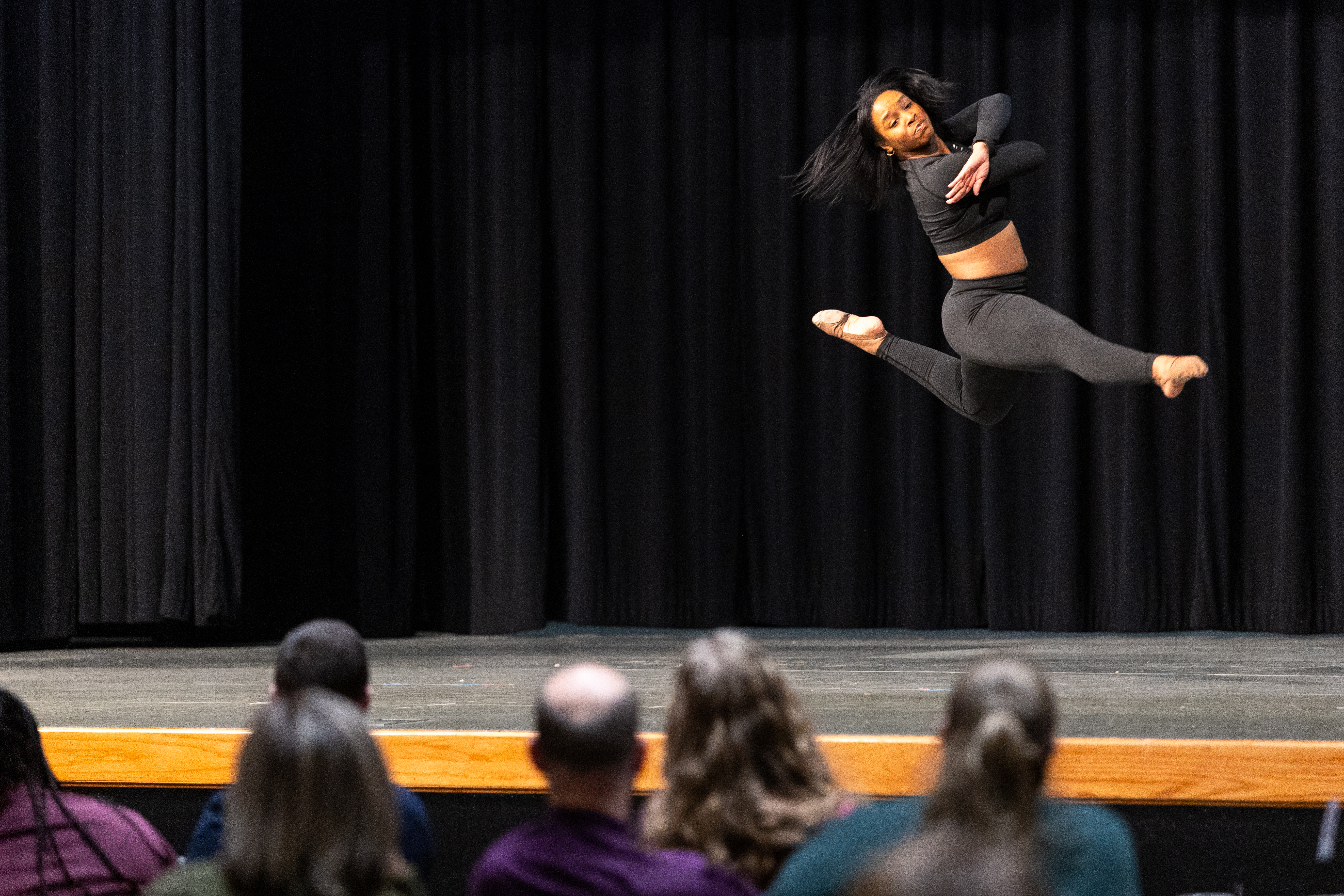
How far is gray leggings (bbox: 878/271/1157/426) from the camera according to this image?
326cm

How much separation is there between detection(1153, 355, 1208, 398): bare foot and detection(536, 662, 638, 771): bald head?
1883 millimetres

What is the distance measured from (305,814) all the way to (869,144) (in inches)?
116

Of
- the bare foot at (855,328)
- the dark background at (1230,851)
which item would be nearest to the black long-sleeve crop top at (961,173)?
the bare foot at (855,328)

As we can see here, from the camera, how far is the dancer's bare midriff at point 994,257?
3.67 m

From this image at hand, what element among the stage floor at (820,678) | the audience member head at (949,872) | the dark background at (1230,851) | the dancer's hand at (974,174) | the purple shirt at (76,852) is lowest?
the dark background at (1230,851)

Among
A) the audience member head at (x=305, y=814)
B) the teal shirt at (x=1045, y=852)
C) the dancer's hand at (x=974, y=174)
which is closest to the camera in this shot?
the audience member head at (x=305, y=814)

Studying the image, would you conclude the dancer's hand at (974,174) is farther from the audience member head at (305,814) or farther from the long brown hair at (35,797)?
the audience member head at (305,814)

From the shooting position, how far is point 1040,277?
5406 mm

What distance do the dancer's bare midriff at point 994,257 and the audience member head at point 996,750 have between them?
2.38 m

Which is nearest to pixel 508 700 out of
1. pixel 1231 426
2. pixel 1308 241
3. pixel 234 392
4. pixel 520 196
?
pixel 234 392

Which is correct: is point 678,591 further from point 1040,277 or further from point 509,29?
point 509,29

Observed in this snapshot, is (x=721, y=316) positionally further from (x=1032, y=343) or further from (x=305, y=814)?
(x=305, y=814)

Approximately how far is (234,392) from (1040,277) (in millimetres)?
3103

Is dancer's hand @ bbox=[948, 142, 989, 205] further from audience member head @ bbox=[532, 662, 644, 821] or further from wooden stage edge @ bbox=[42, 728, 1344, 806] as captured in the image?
audience member head @ bbox=[532, 662, 644, 821]
